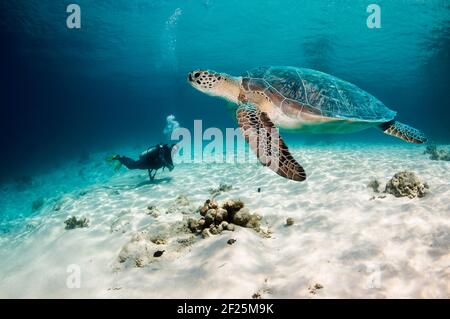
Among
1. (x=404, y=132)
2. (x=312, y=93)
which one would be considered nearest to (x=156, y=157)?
(x=312, y=93)

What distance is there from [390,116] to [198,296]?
7783 mm

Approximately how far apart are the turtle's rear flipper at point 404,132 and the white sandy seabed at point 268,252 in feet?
3.92

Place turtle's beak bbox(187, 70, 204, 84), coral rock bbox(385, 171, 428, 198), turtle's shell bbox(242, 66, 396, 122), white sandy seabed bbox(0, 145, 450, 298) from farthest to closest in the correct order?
1. turtle's shell bbox(242, 66, 396, 122)
2. turtle's beak bbox(187, 70, 204, 84)
3. coral rock bbox(385, 171, 428, 198)
4. white sandy seabed bbox(0, 145, 450, 298)

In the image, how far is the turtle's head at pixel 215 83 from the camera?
6.57 meters

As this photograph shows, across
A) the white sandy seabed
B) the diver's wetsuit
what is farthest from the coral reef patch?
the diver's wetsuit

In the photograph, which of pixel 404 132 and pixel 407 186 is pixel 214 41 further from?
pixel 407 186

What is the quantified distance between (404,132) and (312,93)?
3517mm

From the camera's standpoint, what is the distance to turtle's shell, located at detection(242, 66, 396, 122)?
6934 millimetres

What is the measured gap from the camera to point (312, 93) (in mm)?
7191

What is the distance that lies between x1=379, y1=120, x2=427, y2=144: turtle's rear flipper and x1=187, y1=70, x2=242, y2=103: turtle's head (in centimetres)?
498

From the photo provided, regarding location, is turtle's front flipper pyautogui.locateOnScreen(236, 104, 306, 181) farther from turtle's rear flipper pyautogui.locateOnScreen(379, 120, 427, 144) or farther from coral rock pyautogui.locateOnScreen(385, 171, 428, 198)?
turtle's rear flipper pyautogui.locateOnScreen(379, 120, 427, 144)

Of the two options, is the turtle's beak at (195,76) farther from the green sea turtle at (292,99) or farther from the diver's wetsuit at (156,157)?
the diver's wetsuit at (156,157)
